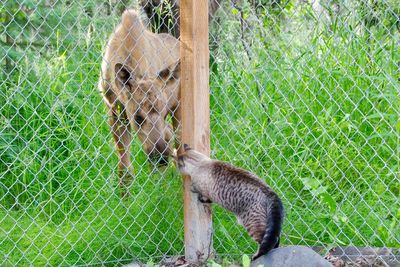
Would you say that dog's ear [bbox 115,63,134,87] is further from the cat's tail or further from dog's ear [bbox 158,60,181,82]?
the cat's tail

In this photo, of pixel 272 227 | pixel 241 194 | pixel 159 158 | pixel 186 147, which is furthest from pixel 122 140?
pixel 272 227

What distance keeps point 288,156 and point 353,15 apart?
1291mm

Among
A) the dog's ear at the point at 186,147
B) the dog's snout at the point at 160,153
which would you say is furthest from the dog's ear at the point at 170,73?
the dog's ear at the point at 186,147

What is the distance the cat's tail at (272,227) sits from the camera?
4.35m

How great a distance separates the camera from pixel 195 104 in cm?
484

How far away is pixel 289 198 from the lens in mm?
5555

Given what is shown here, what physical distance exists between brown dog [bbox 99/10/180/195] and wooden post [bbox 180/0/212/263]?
1081 mm

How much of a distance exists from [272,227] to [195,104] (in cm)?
104

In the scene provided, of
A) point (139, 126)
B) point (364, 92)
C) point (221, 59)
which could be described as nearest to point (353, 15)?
point (364, 92)

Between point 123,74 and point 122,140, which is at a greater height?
point 123,74

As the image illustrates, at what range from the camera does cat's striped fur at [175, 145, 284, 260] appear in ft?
14.4

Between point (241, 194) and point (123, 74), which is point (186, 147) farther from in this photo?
point (123, 74)

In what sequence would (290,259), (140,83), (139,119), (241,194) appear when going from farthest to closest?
(139,119), (140,83), (241,194), (290,259)

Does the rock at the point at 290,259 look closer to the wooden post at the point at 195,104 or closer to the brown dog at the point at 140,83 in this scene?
the wooden post at the point at 195,104
